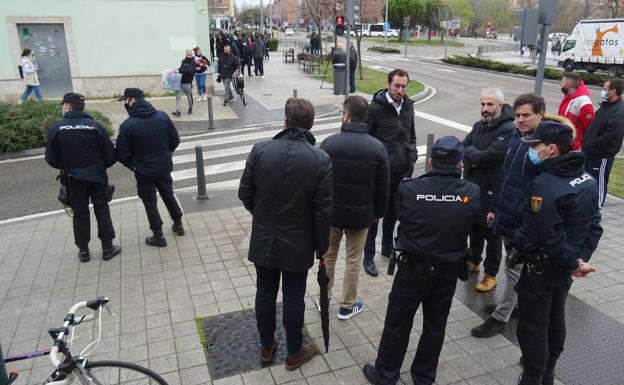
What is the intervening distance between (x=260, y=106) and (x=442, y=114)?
5.96 m

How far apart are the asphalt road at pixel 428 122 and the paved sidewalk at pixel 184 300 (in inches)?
Result: 50.3

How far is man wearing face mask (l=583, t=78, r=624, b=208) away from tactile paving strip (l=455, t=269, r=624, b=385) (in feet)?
6.85

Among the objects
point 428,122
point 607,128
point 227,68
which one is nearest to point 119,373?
point 607,128

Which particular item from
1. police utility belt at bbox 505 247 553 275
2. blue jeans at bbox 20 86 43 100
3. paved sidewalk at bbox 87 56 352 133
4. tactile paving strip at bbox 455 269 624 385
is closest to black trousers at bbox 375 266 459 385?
police utility belt at bbox 505 247 553 275

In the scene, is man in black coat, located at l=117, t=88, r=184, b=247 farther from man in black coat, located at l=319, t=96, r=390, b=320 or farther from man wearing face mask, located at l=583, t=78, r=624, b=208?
man wearing face mask, located at l=583, t=78, r=624, b=208

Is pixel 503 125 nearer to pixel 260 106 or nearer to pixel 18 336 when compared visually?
pixel 18 336

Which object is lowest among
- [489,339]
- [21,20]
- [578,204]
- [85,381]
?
[489,339]

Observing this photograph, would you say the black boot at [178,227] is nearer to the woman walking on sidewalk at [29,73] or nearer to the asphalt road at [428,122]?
the asphalt road at [428,122]

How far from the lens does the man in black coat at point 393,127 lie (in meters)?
5.29

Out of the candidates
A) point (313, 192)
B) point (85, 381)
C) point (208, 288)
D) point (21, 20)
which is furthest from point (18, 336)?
point (21, 20)

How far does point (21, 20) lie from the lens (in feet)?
51.0

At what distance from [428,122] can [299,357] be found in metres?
11.2

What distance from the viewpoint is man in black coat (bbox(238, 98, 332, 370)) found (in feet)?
11.3

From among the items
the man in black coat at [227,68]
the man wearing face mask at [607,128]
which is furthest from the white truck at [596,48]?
the man wearing face mask at [607,128]
